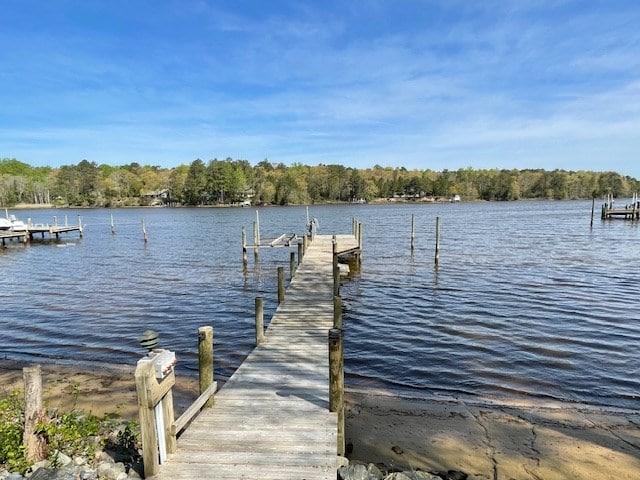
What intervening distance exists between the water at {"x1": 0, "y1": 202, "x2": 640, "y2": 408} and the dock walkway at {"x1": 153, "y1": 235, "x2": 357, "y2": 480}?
2498mm

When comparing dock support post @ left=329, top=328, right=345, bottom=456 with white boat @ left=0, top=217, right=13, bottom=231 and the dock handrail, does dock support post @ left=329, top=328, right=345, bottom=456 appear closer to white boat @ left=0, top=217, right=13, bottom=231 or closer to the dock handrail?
the dock handrail

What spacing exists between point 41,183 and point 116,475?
170743 mm

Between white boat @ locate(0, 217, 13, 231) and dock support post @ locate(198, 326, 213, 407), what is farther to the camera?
white boat @ locate(0, 217, 13, 231)

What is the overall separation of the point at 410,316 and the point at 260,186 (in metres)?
132

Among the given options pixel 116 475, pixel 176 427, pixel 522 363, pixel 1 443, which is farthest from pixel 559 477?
pixel 1 443

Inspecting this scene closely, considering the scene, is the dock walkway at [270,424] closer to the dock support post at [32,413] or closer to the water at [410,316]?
the dock support post at [32,413]

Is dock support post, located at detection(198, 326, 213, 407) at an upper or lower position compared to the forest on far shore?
lower

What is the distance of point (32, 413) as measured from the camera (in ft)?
16.1

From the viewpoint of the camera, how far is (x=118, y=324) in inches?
593

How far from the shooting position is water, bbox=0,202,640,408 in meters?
10.5

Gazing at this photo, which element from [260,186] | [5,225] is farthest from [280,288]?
[260,186]

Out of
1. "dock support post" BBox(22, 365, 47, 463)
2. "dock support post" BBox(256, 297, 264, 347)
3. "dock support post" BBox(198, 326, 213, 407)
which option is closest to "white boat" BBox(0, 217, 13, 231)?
"dock support post" BBox(256, 297, 264, 347)

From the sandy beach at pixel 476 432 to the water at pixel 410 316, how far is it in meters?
0.82

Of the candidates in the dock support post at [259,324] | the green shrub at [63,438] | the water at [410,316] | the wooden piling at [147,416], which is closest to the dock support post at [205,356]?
the green shrub at [63,438]
